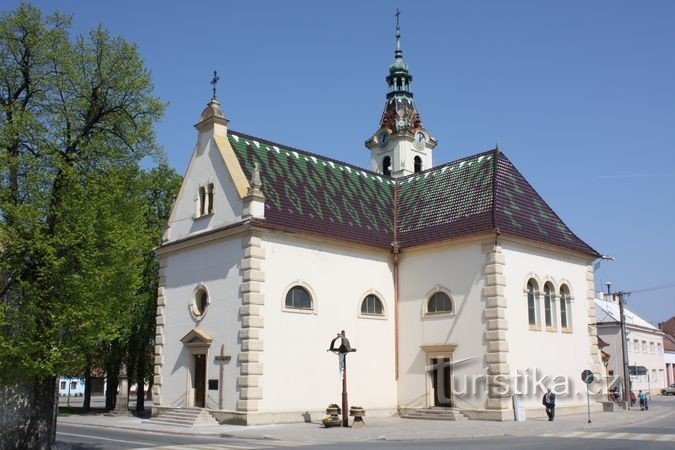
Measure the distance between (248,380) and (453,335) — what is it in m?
9.18

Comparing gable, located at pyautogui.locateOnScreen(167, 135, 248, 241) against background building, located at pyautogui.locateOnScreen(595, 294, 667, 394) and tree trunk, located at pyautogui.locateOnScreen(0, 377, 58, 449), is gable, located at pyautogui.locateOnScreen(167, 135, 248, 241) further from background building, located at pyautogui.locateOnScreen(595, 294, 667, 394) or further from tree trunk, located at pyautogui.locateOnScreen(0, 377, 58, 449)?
background building, located at pyautogui.locateOnScreen(595, 294, 667, 394)

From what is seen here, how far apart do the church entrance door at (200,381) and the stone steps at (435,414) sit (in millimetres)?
8737

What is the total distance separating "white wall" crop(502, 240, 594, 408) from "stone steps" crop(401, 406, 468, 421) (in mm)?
2818

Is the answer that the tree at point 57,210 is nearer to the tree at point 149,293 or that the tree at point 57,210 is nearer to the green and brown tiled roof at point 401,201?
the green and brown tiled roof at point 401,201

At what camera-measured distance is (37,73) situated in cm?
1766

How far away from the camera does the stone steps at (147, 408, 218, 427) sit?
26.7 meters

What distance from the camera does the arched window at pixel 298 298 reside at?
2808 cm

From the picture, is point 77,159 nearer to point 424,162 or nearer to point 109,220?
point 109,220

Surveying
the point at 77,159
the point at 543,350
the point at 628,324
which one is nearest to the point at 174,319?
the point at 77,159

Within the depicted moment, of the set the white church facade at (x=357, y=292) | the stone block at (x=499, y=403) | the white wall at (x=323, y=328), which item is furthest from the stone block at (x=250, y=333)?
the stone block at (x=499, y=403)

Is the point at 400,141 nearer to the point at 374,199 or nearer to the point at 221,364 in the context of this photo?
the point at 374,199

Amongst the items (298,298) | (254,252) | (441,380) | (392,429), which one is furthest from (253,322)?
(441,380)

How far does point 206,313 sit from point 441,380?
1050 cm

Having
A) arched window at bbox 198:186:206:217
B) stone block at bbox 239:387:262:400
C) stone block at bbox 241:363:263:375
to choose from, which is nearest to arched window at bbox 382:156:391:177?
arched window at bbox 198:186:206:217
